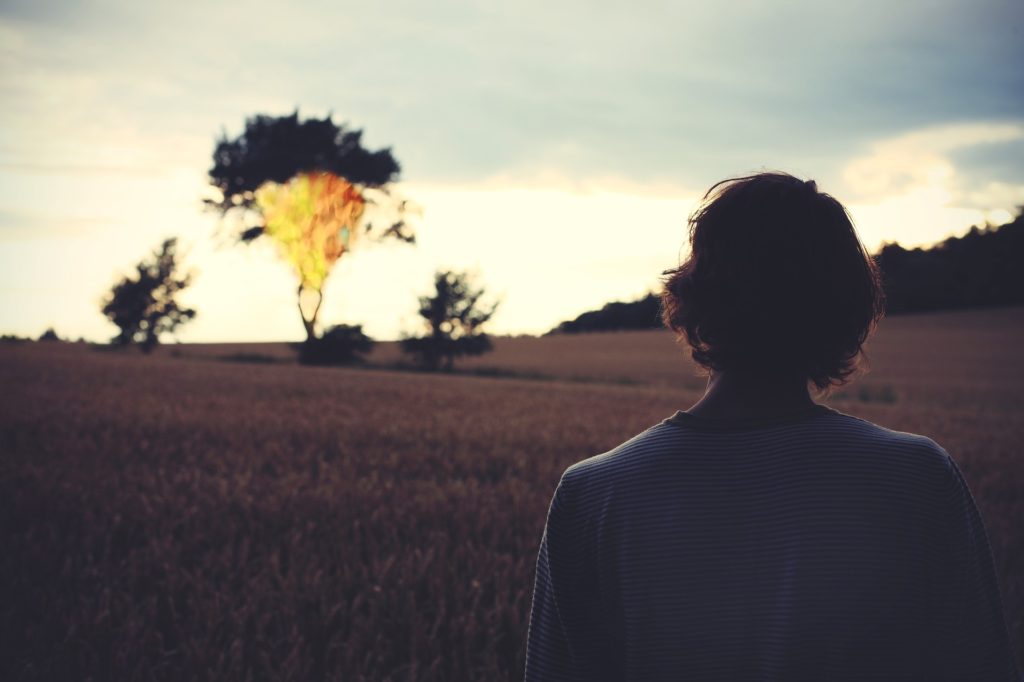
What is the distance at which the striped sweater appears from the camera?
1.12 meters

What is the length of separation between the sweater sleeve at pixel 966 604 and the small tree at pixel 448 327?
40.7 metres

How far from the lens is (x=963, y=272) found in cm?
6394

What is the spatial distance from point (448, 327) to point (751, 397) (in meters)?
41.8

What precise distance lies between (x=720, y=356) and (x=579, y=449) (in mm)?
7077

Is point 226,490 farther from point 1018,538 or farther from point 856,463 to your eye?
point 1018,538

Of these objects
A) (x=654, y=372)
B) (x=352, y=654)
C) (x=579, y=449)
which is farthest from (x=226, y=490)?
(x=654, y=372)

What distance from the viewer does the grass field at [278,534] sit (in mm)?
2736

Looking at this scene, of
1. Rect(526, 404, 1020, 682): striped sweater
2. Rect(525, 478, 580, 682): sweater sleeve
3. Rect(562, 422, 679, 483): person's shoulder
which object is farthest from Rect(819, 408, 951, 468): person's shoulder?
Rect(525, 478, 580, 682): sweater sleeve

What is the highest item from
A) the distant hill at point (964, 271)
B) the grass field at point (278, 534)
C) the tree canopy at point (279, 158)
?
the tree canopy at point (279, 158)

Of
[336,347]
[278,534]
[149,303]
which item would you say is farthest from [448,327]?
[278,534]

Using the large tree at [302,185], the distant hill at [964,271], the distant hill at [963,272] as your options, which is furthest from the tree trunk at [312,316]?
the distant hill at [964,271]

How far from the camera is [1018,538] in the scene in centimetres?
505

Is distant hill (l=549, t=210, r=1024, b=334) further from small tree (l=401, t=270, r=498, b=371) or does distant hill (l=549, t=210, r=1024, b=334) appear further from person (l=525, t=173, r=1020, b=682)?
person (l=525, t=173, r=1020, b=682)

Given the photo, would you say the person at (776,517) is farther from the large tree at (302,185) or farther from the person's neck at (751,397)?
the large tree at (302,185)
